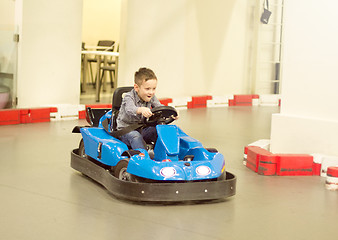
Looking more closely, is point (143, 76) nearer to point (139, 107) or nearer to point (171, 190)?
point (139, 107)

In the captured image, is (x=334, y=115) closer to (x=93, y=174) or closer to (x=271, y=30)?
(x=93, y=174)

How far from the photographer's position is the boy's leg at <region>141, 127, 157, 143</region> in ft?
12.4

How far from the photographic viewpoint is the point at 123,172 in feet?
11.4

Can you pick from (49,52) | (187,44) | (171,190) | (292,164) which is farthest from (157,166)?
(187,44)

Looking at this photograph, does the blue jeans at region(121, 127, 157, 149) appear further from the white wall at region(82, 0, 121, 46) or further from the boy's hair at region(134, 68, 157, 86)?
the white wall at region(82, 0, 121, 46)

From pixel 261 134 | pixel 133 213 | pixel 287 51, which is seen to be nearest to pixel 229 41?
pixel 261 134

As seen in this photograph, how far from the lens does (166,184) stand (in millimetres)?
3248

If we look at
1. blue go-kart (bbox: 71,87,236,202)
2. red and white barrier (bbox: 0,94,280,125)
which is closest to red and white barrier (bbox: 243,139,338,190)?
blue go-kart (bbox: 71,87,236,202)

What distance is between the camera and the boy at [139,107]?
145 inches

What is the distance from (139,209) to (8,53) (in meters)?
3.88

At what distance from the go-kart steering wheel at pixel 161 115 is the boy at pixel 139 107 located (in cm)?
5

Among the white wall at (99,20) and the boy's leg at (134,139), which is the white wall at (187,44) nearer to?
the white wall at (99,20)

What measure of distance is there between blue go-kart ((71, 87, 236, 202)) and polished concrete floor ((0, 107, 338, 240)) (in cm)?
8

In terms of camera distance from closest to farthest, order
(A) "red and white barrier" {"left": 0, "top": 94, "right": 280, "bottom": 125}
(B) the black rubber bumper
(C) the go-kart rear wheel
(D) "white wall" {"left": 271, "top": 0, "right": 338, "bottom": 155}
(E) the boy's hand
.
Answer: (B) the black rubber bumper → (C) the go-kart rear wheel → (E) the boy's hand → (D) "white wall" {"left": 271, "top": 0, "right": 338, "bottom": 155} → (A) "red and white barrier" {"left": 0, "top": 94, "right": 280, "bottom": 125}
